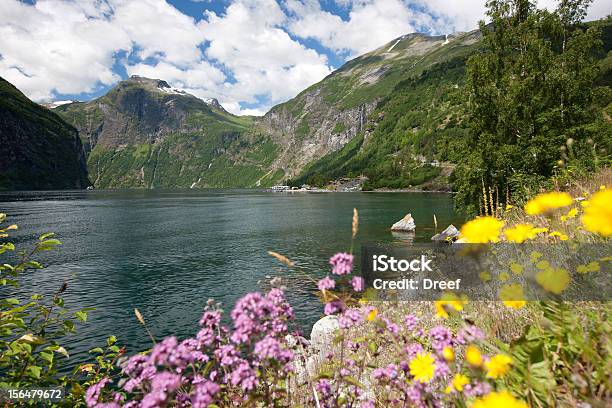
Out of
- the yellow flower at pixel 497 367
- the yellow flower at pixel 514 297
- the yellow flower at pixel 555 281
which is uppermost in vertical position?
the yellow flower at pixel 555 281

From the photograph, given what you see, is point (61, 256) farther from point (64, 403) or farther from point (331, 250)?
point (64, 403)

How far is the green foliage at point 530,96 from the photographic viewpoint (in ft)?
71.9

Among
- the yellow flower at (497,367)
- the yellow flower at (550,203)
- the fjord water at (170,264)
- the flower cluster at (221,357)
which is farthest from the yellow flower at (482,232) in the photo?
the fjord water at (170,264)

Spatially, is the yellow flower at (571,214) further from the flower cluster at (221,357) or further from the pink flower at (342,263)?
the flower cluster at (221,357)

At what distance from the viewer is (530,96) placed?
2305 centimetres

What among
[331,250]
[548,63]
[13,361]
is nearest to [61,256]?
[331,250]

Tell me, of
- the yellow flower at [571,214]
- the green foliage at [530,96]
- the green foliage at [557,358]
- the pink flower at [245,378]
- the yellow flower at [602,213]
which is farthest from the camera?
the green foliage at [530,96]

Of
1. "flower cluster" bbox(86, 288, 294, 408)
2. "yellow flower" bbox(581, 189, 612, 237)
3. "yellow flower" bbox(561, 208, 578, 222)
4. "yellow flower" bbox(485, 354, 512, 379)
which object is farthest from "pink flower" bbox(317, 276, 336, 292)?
"yellow flower" bbox(561, 208, 578, 222)

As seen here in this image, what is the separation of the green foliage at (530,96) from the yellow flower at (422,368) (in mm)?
20162

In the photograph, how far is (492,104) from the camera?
2414 cm

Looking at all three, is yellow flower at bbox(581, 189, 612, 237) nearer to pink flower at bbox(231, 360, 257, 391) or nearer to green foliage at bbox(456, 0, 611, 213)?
pink flower at bbox(231, 360, 257, 391)

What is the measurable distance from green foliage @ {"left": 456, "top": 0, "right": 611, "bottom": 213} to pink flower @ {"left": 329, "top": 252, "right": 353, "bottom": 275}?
20134 millimetres

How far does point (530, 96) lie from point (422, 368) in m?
25.9

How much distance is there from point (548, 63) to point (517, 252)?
22.0m
